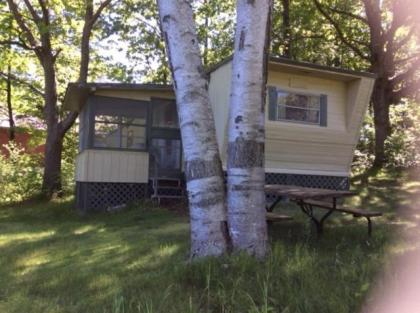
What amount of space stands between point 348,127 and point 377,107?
4.49 metres

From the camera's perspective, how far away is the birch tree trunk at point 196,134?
447 centimetres

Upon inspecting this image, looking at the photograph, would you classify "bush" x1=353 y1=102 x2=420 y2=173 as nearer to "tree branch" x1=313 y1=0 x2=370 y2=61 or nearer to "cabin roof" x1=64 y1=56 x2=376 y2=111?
"tree branch" x1=313 y1=0 x2=370 y2=61

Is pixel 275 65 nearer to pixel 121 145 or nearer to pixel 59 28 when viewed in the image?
pixel 121 145

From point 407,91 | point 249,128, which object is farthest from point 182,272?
point 407,91

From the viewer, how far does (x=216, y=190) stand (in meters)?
4.53

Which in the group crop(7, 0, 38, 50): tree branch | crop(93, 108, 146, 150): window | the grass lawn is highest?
crop(7, 0, 38, 50): tree branch

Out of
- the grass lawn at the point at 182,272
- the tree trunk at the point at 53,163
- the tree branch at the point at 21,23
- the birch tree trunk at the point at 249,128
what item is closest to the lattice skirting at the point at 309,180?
the grass lawn at the point at 182,272

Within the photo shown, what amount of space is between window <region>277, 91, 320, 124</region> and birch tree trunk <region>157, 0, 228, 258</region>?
789 centimetres

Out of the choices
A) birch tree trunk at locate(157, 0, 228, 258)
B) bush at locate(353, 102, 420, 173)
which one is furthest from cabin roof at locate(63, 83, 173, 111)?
bush at locate(353, 102, 420, 173)

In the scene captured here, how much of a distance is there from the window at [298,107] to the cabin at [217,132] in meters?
0.02

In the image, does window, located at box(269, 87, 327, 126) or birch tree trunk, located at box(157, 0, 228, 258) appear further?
window, located at box(269, 87, 327, 126)

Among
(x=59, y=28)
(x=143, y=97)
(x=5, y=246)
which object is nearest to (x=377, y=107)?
(x=143, y=97)

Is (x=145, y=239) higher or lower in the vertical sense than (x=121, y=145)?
lower

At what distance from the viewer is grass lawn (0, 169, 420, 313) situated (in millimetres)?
3557
